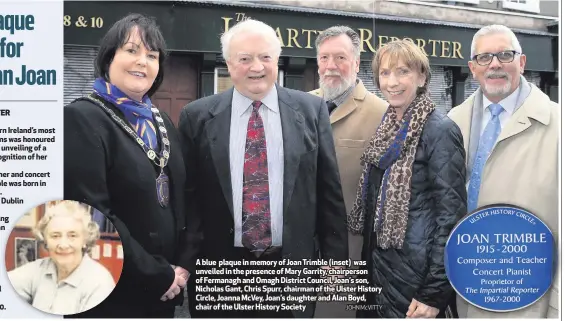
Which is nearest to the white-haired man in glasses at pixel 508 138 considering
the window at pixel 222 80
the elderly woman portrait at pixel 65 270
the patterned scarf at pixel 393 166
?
the patterned scarf at pixel 393 166

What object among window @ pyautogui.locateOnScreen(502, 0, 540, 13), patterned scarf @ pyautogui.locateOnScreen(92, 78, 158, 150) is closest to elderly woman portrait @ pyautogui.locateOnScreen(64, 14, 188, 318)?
patterned scarf @ pyautogui.locateOnScreen(92, 78, 158, 150)

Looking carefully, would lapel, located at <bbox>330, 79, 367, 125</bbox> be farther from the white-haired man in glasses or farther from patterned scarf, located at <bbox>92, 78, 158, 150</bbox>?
patterned scarf, located at <bbox>92, 78, 158, 150</bbox>

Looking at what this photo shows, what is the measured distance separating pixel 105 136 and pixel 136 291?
82 cm

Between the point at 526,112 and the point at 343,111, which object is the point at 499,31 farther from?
the point at 343,111

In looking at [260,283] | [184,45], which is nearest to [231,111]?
[184,45]

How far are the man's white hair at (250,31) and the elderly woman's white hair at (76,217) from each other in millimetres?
1076

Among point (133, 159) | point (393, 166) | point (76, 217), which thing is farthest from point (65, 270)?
point (393, 166)

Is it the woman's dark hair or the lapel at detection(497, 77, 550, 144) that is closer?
the woman's dark hair

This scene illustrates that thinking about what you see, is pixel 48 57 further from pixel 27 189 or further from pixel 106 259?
pixel 106 259

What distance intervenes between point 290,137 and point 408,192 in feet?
2.23

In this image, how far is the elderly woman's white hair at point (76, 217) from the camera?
306 centimetres

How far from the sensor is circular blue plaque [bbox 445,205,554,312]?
321 cm

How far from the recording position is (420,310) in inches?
127

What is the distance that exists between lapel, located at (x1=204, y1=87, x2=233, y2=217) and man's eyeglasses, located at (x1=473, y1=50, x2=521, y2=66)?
55.2 inches
